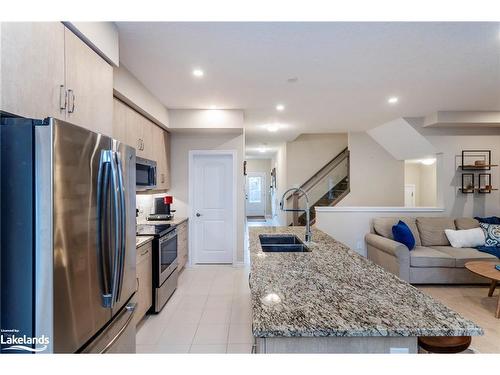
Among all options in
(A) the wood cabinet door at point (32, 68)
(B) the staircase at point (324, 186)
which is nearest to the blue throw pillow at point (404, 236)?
(B) the staircase at point (324, 186)

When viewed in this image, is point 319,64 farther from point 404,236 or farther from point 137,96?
point 404,236

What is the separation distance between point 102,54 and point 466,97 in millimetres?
4643

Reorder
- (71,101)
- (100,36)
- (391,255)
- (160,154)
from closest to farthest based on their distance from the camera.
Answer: (71,101), (100,36), (391,255), (160,154)

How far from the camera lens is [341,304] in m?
1.16

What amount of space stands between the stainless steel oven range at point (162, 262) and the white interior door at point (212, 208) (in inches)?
48.9

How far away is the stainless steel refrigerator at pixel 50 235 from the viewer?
3.42 ft

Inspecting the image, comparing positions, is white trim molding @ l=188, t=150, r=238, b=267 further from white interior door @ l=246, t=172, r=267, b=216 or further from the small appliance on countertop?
white interior door @ l=246, t=172, r=267, b=216

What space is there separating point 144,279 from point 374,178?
5.64 meters

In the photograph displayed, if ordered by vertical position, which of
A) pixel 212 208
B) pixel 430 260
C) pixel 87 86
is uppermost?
pixel 87 86

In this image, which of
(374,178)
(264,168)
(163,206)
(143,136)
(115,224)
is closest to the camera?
(115,224)

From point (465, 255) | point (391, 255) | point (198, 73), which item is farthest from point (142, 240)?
point (465, 255)

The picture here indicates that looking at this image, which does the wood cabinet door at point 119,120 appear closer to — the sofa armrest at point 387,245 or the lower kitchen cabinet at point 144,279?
the lower kitchen cabinet at point 144,279

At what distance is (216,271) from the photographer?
443 cm
